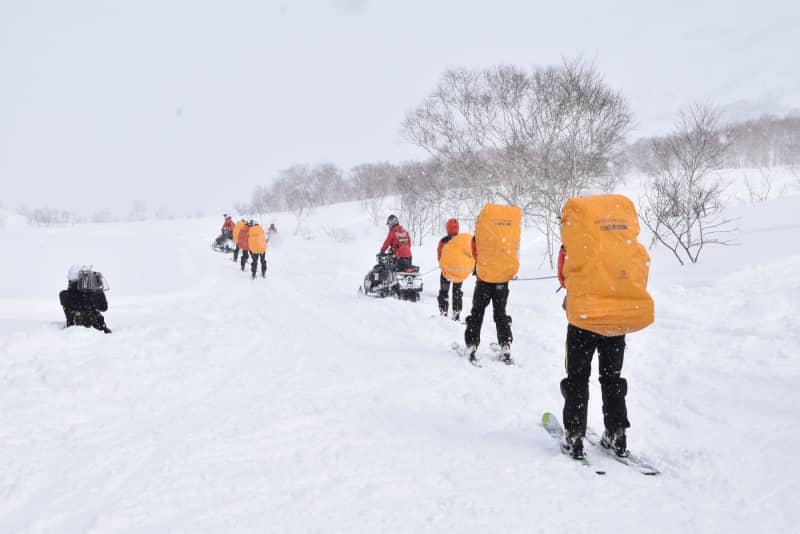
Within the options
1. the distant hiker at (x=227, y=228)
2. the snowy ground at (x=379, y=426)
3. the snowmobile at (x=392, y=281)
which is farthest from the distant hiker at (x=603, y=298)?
the distant hiker at (x=227, y=228)

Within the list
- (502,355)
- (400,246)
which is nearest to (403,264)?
(400,246)

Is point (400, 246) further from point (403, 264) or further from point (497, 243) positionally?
point (497, 243)

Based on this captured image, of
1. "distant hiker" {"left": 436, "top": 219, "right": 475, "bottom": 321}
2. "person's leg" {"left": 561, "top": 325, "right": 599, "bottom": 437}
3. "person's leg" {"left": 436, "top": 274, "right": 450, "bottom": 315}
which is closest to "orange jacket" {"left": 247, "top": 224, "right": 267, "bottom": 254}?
"person's leg" {"left": 436, "top": 274, "right": 450, "bottom": 315}

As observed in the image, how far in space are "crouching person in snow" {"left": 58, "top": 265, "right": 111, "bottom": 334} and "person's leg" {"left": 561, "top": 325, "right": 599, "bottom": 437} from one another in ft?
18.8

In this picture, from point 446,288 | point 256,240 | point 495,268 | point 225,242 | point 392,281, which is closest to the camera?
point 495,268

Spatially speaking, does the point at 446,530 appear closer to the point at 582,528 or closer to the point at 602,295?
the point at 582,528

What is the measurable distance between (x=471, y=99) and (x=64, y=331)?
20001 mm

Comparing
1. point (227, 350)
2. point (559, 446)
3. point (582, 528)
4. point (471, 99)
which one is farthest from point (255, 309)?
point (471, 99)

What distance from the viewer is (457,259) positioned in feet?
24.0

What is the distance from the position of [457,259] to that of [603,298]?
181 inches

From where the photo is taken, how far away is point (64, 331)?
5.63 meters

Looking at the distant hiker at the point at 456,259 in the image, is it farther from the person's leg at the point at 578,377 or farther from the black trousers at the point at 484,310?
the person's leg at the point at 578,377

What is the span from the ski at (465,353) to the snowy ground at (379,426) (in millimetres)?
106

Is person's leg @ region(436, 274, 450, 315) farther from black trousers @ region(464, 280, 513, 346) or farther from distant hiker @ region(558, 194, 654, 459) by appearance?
distant hiker @ region(558, 194, 654, 459)
